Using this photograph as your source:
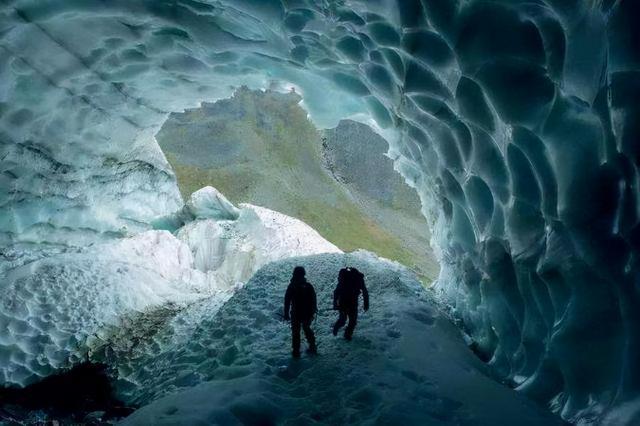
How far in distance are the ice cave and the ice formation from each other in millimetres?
67

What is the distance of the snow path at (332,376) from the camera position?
4.90 metres

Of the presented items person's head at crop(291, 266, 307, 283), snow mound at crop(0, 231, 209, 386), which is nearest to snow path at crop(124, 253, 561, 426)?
person's head at crop(291, 266, 307, 283)

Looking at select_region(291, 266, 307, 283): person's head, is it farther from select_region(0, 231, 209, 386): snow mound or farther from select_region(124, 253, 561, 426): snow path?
select_region(0, 231, 209, 386): snow mound

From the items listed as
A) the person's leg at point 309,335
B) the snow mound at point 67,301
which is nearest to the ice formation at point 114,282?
the snow mound at point 67,301

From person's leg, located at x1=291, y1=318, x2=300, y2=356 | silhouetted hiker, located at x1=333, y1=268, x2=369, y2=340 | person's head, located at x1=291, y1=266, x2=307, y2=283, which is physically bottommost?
person's leg, located at x1=291, y1=318, x2=300, y2=356

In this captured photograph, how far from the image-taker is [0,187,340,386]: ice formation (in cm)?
834

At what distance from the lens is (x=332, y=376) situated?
19.3 feet

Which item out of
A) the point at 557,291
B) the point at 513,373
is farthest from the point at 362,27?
the point at 513,373

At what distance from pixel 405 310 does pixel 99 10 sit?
798cm

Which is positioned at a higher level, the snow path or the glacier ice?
the snow path

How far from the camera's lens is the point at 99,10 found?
7934 mm

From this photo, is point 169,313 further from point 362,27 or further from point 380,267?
point 362,27

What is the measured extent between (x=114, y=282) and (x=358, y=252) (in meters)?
7.46

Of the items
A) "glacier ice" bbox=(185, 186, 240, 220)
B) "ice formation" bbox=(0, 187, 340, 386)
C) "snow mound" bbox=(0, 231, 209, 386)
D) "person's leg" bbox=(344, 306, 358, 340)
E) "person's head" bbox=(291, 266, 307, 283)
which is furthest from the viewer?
"glacier ice" bbox=(185, 186, 240, 220)
